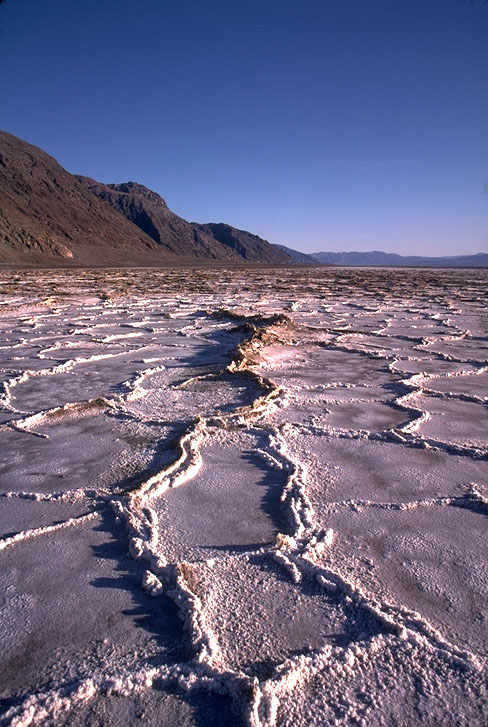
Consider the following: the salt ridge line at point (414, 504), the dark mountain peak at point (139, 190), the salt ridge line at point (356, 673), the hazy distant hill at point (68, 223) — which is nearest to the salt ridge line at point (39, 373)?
the salt ridge line at point (414, 504)

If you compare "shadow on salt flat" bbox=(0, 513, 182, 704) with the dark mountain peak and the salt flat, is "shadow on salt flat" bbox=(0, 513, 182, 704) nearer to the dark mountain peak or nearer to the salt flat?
the salt flat

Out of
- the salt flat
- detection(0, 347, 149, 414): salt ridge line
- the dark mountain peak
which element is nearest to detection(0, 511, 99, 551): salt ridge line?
the salt flat

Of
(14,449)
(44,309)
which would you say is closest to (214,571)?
(14,449)

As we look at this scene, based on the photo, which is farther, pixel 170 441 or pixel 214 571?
pixel 170 441

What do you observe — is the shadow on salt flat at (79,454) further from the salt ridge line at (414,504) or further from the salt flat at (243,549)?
the salt ridge line at (414,504)

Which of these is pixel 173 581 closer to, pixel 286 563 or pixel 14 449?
pixel 286 563

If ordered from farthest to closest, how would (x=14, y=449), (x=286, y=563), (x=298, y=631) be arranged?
(x=14, y=449)
(x=286, y=563)
(x=298, y=631)

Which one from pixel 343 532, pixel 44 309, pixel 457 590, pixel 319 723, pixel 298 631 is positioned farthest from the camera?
pixel 44 309

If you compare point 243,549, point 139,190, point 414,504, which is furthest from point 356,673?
point 139,190
